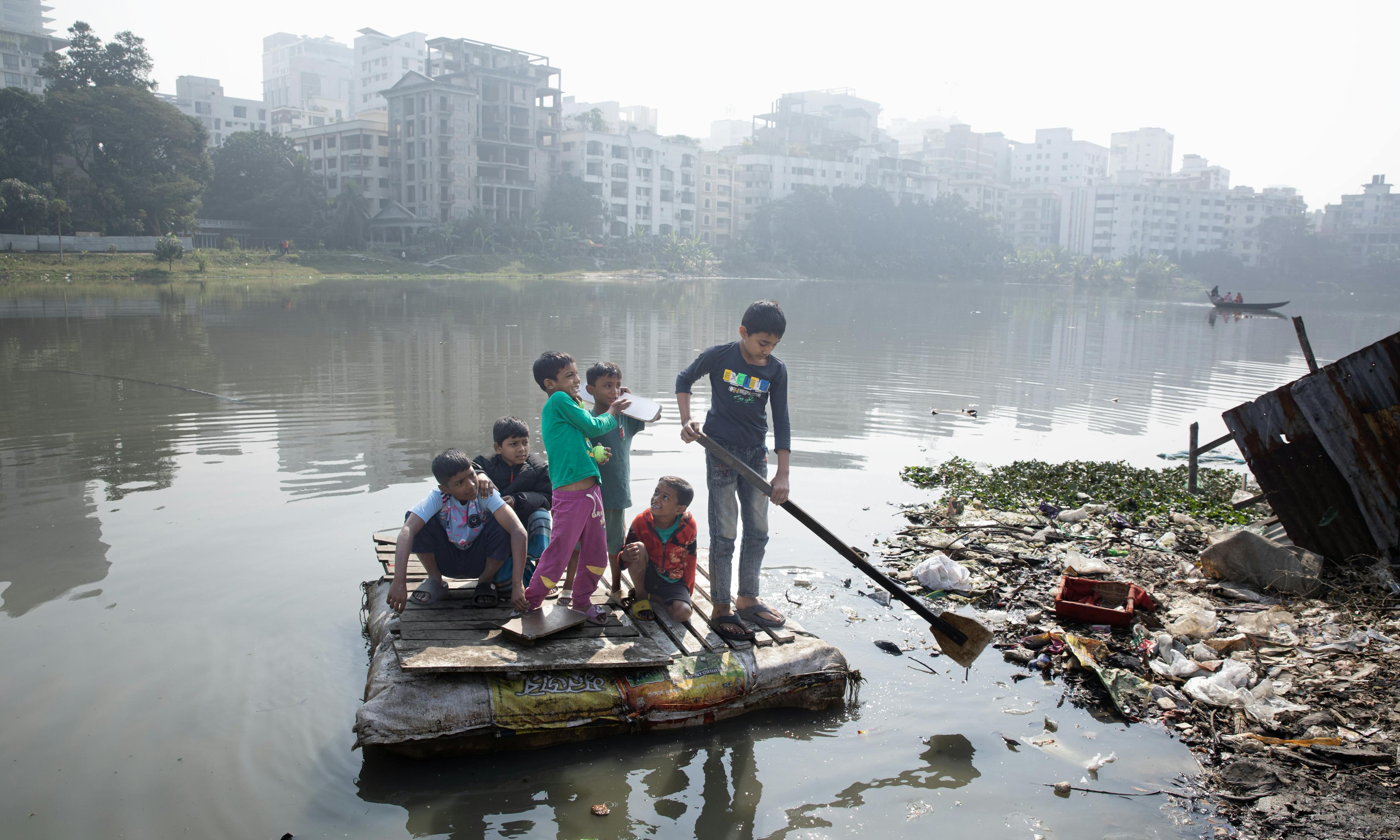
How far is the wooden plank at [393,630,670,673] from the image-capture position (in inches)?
157

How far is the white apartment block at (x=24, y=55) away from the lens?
72188mm

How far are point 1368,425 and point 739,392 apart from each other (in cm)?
393

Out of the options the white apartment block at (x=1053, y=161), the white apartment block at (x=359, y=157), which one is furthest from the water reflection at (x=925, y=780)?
the white apartment block at (x=1053, y=161)

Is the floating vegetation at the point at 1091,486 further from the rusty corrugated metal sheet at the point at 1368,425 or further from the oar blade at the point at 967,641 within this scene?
the oar blade at the point at 967,641

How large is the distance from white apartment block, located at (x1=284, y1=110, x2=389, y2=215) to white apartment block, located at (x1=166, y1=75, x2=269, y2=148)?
46.5 feet

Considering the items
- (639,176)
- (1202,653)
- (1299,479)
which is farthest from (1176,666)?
(639,176)

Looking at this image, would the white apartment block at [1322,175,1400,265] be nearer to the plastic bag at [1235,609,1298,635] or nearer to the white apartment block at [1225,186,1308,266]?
the white apartment block at [1225,186,1308,266]

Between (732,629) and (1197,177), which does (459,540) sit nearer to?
(732,629)

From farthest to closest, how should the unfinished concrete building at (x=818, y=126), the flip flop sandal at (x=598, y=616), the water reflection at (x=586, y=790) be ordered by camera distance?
the unfinished concrete building at (x=818, y=126) < the flip flop sandal at (x=598, y=616) < the water reflection at (x=586, y=790)

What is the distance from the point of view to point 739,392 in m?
4.76

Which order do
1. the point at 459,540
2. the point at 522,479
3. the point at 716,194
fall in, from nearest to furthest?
1. the point at 459,540
2. the point at 522,479
3. the point at 716,194

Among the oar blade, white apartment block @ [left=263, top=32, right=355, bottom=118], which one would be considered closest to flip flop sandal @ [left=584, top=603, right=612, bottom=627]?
the oar blade

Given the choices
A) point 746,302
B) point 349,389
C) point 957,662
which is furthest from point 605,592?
point 746,302

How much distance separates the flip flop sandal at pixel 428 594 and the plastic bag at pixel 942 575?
3296 mm
